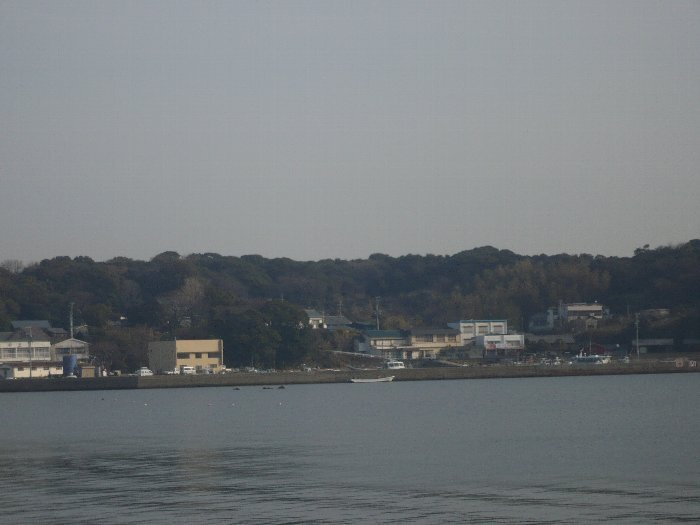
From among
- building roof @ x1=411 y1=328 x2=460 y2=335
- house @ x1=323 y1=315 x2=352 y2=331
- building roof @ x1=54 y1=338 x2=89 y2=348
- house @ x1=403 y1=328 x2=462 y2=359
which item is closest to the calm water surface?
building roof @ x1=54 y1=338 x2=89 y2=348

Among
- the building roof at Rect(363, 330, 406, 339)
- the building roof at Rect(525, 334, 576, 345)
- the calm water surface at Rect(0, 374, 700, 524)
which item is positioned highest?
the building roof at Rect(363, 330, 406, 339)

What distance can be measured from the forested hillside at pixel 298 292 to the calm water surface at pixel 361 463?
36184 millimetres

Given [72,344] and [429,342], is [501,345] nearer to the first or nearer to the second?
[429,342]

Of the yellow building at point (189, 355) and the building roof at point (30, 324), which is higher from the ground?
the building roof at point (30, 324)

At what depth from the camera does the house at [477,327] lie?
120250 mm

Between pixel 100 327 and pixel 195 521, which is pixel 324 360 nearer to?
pixel 100 327

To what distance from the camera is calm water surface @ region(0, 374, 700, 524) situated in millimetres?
23203

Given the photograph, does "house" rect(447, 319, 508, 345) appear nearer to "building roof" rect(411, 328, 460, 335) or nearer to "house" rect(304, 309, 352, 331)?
"building roof" rect(411, 328, 460, 335)

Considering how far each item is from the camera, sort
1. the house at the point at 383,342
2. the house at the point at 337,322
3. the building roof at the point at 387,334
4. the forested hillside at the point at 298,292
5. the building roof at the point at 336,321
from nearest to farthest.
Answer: the forested hillside at the point at 298,292 < the house at the point at 383,342 < the building roof at the point at 387,334 < the house at the point at 337,322 < the building roof at the point at 336,321

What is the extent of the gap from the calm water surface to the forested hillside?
119ft

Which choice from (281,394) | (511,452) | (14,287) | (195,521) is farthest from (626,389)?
(14,287)

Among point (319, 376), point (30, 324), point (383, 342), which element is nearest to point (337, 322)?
point (383, 342)

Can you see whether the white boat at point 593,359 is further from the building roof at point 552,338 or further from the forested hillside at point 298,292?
the building roof at point 552,338

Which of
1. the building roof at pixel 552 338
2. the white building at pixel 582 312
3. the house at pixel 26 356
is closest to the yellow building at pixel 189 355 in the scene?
the house at pixel 26 356
